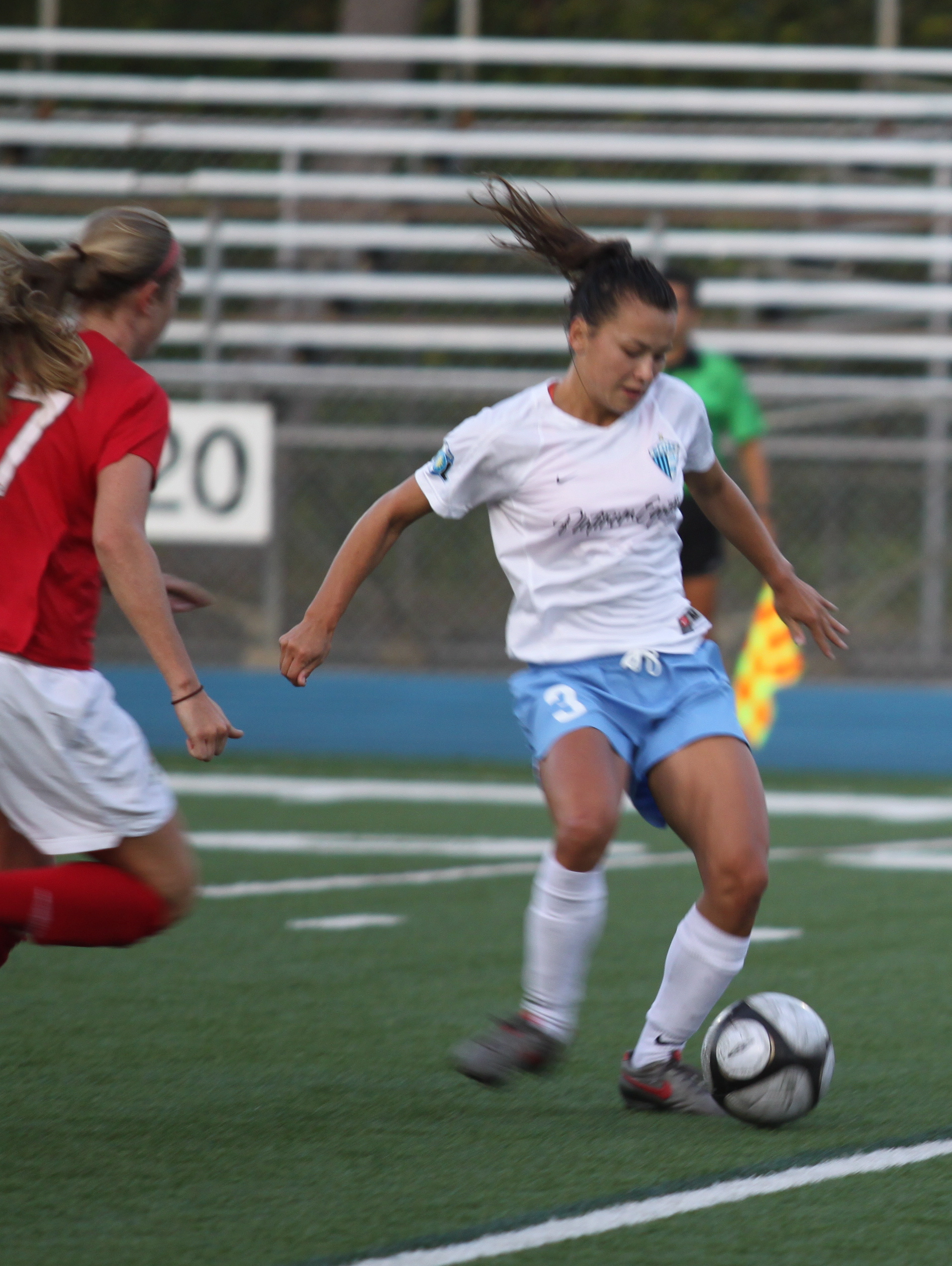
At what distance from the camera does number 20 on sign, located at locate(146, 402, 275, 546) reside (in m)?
11.2

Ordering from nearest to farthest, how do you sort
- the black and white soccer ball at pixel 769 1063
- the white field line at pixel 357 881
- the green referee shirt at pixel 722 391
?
the black and white soccer ball at pixel 769 1063 → the white field line at pixel 357 881 → the green referee shirt at pixel 722 391

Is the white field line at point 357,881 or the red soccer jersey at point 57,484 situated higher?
the red soccer jersey at point 57,484

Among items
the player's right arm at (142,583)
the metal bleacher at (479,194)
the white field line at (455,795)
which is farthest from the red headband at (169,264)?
the metal bleacher at (479,194)

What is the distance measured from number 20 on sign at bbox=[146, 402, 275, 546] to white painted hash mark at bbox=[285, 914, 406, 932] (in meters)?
4.88

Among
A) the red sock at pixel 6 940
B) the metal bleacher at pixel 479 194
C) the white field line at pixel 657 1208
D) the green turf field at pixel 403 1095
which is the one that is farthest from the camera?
Result: the metal bleacher at pixel 479 194

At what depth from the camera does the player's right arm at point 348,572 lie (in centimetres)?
405

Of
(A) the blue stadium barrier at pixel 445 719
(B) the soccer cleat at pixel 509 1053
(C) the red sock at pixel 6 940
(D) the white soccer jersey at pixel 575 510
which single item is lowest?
(A) the blue stadium barrier at pixel 445 719

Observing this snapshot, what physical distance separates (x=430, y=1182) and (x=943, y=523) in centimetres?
842

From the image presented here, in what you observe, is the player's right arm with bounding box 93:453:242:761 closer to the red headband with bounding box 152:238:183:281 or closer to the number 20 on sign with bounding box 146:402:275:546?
the red headband with bounding box 152:238:183:281

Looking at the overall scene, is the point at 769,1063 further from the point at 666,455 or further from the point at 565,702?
the point at 666,455

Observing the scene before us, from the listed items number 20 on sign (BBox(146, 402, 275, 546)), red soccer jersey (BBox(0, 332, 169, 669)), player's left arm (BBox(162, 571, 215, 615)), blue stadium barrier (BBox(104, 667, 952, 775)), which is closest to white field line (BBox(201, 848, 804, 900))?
player's left arm (BBox(162, 571, 215, 615))

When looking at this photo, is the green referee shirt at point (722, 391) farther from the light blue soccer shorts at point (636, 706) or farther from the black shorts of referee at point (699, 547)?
the light blue soccer shorts at point (636, 706)

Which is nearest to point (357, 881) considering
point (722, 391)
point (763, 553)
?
point (722, 391)

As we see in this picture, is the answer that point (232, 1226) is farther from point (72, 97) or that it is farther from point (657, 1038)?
point (72, 97)
